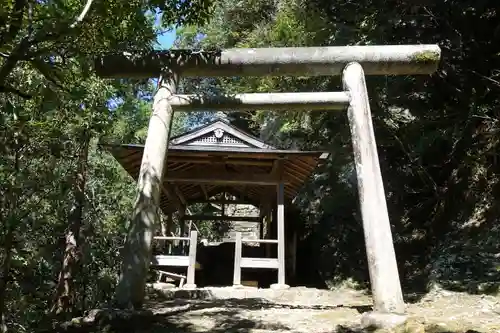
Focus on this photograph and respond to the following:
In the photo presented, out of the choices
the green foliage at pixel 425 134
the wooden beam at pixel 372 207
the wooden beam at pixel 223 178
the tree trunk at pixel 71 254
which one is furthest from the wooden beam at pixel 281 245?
the wooden beam at pixel 372 207

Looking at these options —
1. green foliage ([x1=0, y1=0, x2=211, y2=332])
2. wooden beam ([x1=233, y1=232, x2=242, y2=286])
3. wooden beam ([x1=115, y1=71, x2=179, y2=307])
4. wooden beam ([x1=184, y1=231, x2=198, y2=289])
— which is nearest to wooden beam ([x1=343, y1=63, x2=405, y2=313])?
green foliage ([x1=0, y1=0, x2=211, y2=332])

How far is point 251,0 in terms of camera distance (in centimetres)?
1526

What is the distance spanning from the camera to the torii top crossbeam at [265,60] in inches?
206

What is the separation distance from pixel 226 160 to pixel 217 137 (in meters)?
0.62

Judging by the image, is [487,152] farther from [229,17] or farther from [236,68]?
[229,17]

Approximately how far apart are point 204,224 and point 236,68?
1774cm

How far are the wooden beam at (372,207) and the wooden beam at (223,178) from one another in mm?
4536

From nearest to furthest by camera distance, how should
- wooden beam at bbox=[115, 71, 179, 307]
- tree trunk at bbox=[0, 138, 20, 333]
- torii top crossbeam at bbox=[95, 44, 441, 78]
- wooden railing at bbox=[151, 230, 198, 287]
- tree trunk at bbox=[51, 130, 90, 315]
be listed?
1. tree trunk at bbox=[0, 138, 20, 333]
2. wooden beam at bbox=[115, 71, 179, 307]
3. torii top crossbeam at bbox=[95, 44, 441, 78]
4. tree trunk at bbox=[51, 130, 90, 315]
5. wooden railing at bbox=[151, 230, 198, 287]

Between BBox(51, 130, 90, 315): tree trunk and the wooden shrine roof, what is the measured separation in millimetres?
868

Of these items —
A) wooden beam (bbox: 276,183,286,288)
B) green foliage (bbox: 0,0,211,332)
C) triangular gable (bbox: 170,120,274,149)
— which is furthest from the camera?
triangular gable (bbox: 170,120,274,149)

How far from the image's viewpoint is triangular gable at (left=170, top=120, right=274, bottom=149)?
374 inches

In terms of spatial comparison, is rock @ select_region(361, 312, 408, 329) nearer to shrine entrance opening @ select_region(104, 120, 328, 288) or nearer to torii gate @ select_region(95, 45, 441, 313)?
torii gate @ select_region(95, 45, 441, 313)

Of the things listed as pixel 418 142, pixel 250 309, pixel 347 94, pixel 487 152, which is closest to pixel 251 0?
pixel 418 142

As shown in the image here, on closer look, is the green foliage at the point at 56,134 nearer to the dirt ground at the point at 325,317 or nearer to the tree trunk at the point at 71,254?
the tree trunk at the point at 71,254
